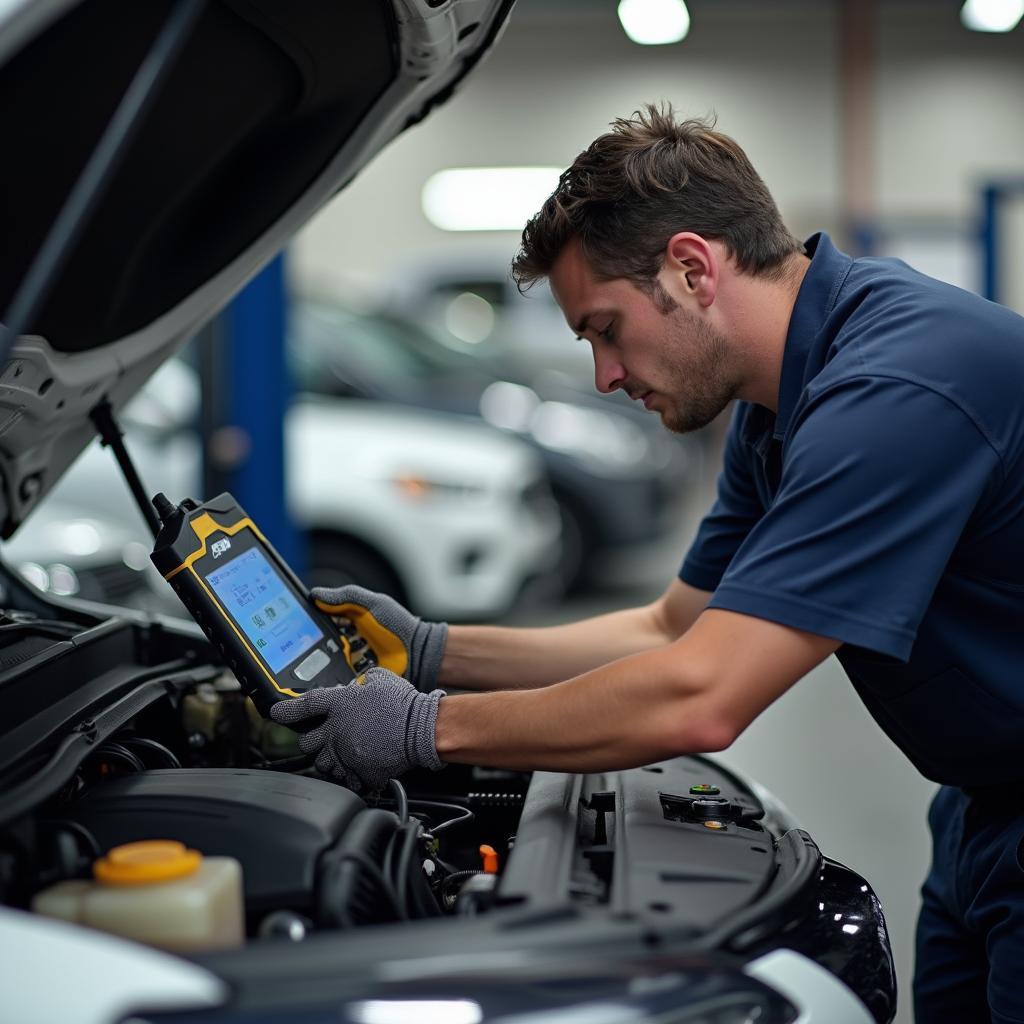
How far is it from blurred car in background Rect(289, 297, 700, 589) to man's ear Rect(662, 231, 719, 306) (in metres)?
4.10

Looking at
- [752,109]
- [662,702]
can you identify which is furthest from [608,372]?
[752,109]

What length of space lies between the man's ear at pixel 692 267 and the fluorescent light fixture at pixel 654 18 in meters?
7.33

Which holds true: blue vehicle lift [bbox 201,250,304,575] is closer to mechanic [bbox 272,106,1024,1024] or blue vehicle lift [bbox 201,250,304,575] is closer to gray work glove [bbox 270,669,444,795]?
mechanic [bbox 272,106,1024,1024]

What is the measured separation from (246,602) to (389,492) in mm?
3361

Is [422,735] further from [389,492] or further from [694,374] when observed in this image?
[389,492]

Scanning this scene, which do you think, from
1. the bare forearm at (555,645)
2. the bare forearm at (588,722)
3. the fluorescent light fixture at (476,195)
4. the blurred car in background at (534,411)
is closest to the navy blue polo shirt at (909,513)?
the bare forearm at (588,722)

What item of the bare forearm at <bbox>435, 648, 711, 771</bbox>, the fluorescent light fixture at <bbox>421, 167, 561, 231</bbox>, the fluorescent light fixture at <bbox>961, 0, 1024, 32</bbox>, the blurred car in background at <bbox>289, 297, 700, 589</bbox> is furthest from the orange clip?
the fluorescent light fixture at <bbox>421, 167, 561, 231</bbox>

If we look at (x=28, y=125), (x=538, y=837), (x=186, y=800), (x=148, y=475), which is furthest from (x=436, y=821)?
(x=148, y=475)

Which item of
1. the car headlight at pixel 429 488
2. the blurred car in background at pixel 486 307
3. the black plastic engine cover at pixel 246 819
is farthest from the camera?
the blurred car in background at pixel 486 307

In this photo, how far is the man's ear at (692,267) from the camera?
156cm

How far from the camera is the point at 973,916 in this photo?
5.27 feet

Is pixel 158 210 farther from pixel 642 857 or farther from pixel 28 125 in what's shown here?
pixel 642 857

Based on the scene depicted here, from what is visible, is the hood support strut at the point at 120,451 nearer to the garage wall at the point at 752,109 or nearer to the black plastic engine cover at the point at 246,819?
the black plastic engine cover at the point at 246,819

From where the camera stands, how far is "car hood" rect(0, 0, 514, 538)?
4.70ft
